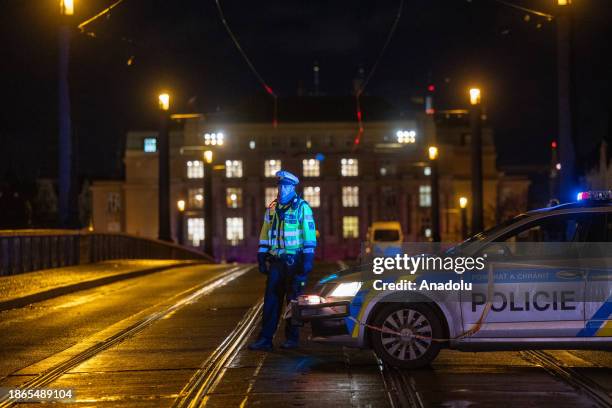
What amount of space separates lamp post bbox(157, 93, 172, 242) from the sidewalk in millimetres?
8259

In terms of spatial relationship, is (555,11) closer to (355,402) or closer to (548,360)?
(548,360)

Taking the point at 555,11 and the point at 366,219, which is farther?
the point at 366,219

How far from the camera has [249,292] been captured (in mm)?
21156

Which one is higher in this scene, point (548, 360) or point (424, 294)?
point (424, 294)

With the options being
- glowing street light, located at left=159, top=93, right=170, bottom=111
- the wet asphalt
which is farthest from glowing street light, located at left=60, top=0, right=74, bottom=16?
the wet asphalt

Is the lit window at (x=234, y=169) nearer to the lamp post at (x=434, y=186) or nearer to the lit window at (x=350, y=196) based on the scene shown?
the lit window at (x=350, y=196)

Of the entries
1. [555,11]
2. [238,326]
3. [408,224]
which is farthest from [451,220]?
[238,326]

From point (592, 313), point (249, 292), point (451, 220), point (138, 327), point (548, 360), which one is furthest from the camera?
point (451, 220)

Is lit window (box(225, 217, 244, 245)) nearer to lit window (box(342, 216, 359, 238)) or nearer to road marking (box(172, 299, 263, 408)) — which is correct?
lit window (box(342, 216, 359, 238))

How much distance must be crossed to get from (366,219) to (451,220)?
970 centimetres

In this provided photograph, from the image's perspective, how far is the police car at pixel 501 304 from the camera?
32.7 ft

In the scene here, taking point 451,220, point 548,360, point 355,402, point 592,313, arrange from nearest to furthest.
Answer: point 355,402
point 592,313
point 548,360
point 451,220

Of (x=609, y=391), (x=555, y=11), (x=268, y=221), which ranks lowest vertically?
(x=609, y=391)

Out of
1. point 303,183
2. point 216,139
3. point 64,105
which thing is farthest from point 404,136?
point 303,183
